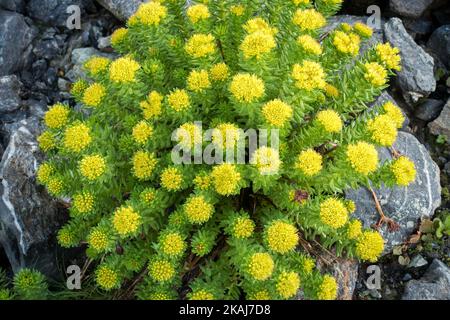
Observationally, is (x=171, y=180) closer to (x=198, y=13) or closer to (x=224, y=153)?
(x=224, y=153)

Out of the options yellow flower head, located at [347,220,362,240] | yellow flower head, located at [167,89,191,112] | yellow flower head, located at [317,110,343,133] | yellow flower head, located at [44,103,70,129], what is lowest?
yellow flower head, located at [347,220,362,240]

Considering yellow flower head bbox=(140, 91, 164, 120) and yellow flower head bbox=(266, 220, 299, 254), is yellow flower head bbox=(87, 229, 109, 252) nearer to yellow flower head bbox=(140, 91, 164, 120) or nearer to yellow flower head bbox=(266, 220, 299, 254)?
yellow flower head bbox=(140, 91, 164, 120)

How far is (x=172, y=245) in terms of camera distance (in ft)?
9.21

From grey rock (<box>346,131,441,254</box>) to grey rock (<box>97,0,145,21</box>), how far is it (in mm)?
2706

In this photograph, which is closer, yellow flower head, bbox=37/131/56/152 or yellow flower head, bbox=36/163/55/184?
Answer: yellow flower head, bbox=36/163/55/184

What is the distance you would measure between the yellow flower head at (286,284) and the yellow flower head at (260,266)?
0.10 meters

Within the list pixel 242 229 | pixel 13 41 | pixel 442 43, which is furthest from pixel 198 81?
pixel 442 43

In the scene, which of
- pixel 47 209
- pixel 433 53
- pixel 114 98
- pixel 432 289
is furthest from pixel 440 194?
pixel 47 209

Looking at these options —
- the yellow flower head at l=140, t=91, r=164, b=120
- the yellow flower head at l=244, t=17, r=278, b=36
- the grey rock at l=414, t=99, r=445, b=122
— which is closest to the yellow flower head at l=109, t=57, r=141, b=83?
the yellow flower head at l=140, t=91, r=164, b=120

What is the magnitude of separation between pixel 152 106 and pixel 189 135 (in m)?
0.41

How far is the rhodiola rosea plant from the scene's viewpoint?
2.78 meters

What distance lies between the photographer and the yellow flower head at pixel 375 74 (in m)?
2.95

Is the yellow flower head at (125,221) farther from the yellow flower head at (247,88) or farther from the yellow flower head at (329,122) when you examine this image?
the yellow flower head at (329,122)

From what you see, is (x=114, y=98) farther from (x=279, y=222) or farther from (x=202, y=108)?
(x=279, y=222)
